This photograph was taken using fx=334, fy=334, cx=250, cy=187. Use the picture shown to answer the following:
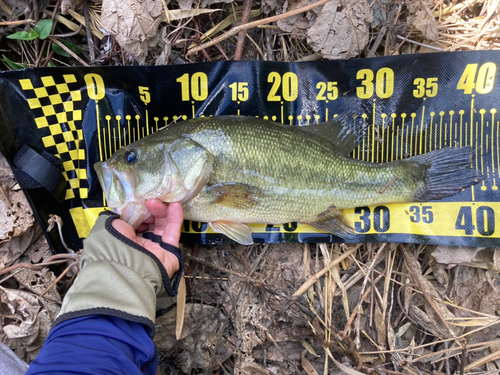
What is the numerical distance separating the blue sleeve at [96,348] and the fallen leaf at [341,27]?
2.41m

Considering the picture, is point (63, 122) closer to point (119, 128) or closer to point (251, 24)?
point (119, 128)

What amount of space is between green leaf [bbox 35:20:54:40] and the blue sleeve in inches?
90.9

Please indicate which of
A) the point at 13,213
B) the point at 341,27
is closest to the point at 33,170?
the point at 13,213

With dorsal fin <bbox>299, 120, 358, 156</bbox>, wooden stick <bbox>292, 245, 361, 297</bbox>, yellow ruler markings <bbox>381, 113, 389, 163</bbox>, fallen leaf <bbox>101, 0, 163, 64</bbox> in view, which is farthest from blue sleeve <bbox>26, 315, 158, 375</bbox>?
yellow ruler markings <bbox>381, 113, 389, 163</bbox>

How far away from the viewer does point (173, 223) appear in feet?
7.76

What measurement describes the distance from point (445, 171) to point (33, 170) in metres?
3.19

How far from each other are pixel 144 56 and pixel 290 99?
1.25 m

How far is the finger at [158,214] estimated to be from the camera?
7.73 feet

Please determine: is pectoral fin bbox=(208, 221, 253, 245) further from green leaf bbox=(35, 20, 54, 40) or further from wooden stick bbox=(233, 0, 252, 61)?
green leaf bbox=(35, 20, 54, 40)

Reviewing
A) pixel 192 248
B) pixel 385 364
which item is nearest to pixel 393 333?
pixel 385 364

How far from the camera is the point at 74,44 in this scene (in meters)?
2.86

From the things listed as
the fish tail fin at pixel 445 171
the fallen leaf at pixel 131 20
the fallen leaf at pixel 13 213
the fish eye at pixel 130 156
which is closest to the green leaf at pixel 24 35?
the fallen leaf at pixel 131 20

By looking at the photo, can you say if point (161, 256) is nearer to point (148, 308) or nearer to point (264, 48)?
point (148, 308)

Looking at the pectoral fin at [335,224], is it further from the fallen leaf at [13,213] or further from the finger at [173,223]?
the fallen leaf at [13,213]
